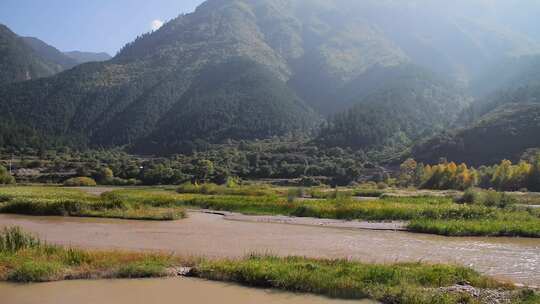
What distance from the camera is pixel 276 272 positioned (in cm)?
2409

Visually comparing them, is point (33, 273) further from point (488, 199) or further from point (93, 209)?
point (488, 199)

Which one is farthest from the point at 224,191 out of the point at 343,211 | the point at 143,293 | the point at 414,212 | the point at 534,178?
the point at 143,293

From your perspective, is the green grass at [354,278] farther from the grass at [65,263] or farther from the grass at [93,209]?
the grass at [93,209]

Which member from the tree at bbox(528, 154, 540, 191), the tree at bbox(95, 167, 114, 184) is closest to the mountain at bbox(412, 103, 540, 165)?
the tree at bbox(528, 154, 540, 191)

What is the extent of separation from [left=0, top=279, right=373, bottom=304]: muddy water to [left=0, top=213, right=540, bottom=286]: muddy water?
8210 millimetres

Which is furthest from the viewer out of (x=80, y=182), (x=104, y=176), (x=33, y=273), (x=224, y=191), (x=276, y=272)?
(x=104, y=176)

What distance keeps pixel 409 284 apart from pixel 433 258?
33.1ft

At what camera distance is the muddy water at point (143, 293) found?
2170 cm

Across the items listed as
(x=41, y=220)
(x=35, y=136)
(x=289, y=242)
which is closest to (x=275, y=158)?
(x=35, y=136)

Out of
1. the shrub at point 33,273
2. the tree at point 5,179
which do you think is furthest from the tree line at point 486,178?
the tree at point 5,179

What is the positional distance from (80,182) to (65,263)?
101860 mm

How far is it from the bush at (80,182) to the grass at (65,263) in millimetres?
95986

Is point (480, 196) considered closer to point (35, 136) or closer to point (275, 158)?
point (275, 158)

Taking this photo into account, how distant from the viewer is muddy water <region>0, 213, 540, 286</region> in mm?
31656
